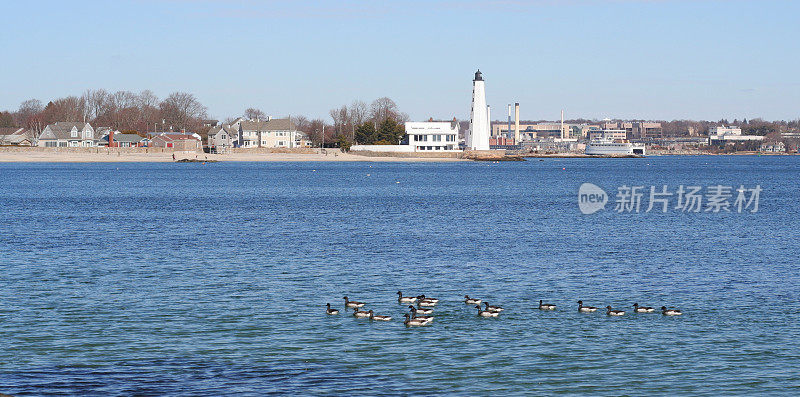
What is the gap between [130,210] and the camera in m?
71.6

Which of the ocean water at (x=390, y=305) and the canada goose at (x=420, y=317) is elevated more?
the canada goose at (x=420, y=317)

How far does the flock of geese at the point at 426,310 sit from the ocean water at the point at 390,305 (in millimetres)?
345

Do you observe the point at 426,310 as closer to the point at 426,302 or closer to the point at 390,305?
the point at 426,302

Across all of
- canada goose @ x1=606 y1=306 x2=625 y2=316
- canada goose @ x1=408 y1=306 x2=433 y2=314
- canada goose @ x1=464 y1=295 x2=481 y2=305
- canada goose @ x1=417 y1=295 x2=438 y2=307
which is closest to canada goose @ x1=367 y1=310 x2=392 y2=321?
canada goose @ x1=408 y1=306 x2=433 y2=314

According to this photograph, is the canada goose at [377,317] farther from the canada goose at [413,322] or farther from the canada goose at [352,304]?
the canada goose at [352,304]

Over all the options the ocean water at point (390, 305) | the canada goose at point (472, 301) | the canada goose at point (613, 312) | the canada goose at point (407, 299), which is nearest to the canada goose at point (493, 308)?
the ocean water at point (390, 305)

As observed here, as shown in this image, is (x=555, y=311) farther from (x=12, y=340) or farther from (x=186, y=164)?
(x=186, y=164)

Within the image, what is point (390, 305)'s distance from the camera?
97.4 feet

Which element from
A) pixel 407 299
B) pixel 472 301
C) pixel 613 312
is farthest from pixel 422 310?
pixel 613 312

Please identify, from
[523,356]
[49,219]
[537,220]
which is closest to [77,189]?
[49,219]

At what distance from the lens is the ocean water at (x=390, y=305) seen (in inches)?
838

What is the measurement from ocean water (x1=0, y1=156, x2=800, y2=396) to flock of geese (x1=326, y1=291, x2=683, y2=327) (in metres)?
0.34

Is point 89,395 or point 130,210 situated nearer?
point 89,395

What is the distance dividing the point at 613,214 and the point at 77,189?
60209 millimetres
